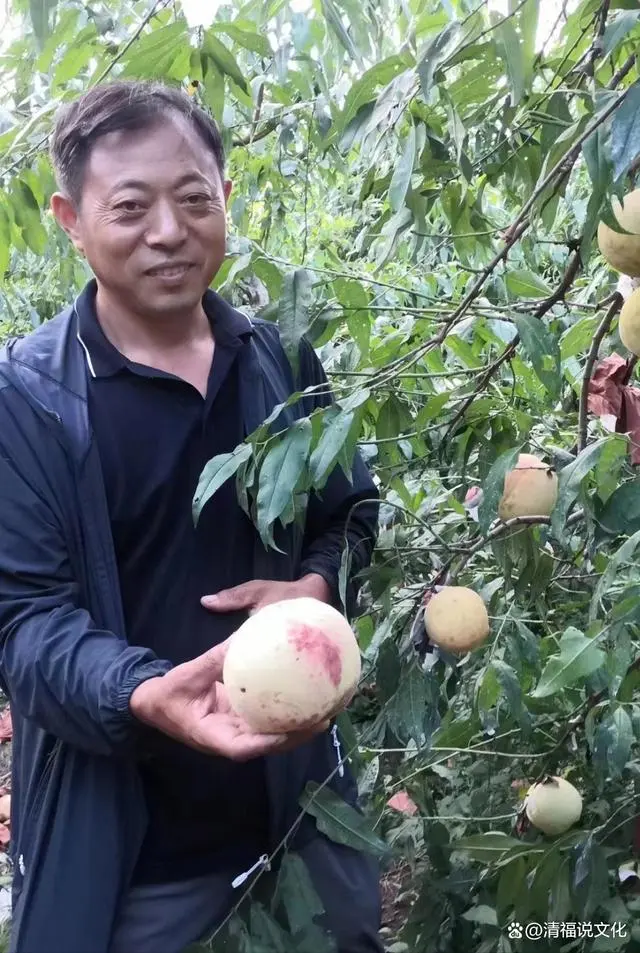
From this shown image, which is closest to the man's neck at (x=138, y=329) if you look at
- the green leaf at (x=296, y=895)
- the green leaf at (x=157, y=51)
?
the green leaf at (x=157, y=51)

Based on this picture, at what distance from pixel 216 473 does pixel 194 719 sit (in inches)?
14.3

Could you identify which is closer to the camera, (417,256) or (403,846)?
(417,256)

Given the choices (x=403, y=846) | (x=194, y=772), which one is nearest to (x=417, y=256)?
(x=194, y=772)

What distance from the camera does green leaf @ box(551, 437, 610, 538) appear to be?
4.58 feet

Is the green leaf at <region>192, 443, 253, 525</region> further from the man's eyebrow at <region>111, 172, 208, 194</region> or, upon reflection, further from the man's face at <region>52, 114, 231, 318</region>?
the man's eyebrow at <region>111, 172, 208, 194</region>

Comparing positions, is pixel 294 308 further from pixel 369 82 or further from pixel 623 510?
pixel 623 510

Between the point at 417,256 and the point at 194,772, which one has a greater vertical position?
the point at 417,256

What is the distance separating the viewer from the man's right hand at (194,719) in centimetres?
123

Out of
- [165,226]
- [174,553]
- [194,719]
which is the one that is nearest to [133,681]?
[194,719]

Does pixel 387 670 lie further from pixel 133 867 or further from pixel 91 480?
pixel 91 480

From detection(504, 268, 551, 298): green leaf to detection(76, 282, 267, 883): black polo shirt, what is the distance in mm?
537

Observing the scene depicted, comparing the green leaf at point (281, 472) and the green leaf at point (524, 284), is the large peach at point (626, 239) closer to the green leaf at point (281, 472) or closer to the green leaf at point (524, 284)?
the green leaf at point (524, 284)

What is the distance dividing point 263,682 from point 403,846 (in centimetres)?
141

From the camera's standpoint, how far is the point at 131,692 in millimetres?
1245
